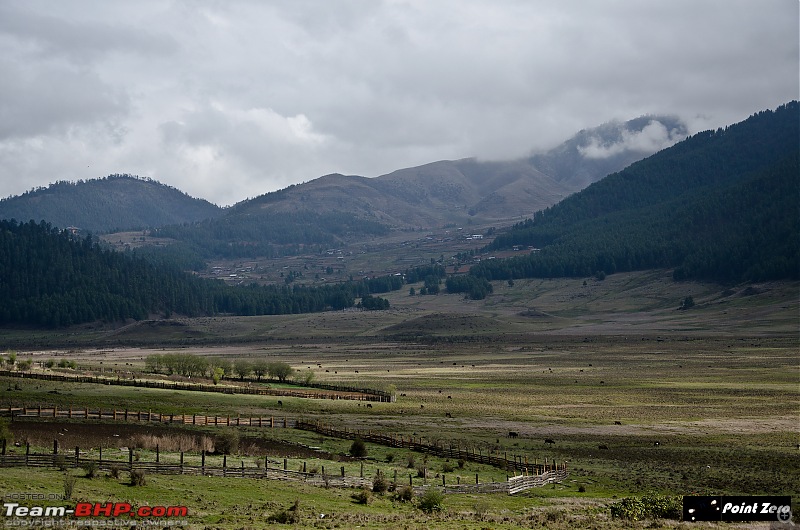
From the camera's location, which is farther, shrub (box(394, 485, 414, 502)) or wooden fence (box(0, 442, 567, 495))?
shrub (box(394, 485, 414, 502))

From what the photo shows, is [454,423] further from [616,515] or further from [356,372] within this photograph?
[356,372]

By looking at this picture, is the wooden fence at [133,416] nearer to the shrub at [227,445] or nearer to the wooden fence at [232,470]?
the shrub at [227,445]

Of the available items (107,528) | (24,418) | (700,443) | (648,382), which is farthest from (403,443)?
(648,382)

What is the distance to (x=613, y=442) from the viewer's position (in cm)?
6888

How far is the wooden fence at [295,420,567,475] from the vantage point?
56997 millimetres

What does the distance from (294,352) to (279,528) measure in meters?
159

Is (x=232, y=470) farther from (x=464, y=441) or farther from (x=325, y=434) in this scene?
(x=464, y=441)

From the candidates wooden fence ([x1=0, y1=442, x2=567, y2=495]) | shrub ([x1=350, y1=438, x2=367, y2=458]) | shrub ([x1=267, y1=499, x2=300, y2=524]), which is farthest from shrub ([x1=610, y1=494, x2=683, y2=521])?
shrub ([x1=350, y1=438, x2=367, y2=458])

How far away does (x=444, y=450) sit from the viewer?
62250 millimetres

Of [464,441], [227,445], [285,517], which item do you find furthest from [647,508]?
[227,445]

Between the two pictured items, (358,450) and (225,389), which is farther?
(225,389)

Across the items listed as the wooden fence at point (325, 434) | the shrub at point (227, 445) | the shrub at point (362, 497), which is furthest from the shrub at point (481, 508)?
the shrub at point (227, 445)

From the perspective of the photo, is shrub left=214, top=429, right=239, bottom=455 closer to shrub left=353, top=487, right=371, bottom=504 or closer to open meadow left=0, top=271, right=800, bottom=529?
open meadow left=0, top=271, right=800, bottom=529

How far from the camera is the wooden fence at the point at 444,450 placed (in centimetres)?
5700
